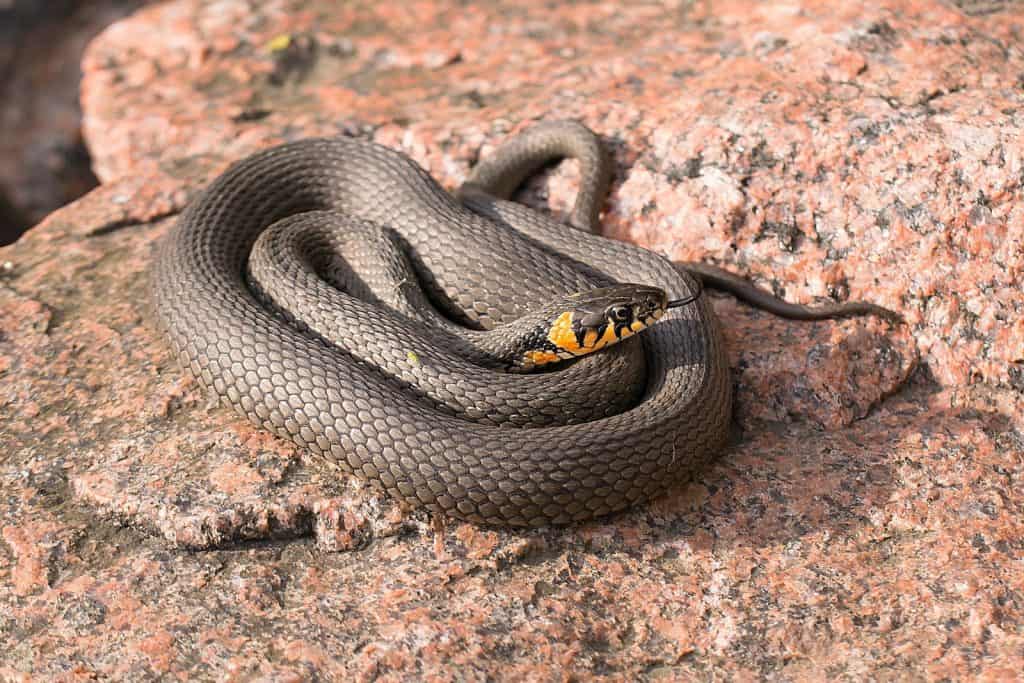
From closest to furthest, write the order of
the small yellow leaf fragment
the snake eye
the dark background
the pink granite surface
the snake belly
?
1. the pink granite surface
2. the snake belly
3. the snake eye
4. the small yellow leaf fragment
5. the dark background

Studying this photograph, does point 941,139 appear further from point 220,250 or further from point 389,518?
point 220,250

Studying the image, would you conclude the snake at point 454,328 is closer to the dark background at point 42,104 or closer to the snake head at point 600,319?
the snake head at point 600,319

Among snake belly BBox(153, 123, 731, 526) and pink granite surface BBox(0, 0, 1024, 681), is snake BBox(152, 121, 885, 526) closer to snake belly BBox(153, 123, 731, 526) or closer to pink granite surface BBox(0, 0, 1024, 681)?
snake belly BBox(153, 123, 731, 526)

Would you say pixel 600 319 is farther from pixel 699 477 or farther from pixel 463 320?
pixel 463 320

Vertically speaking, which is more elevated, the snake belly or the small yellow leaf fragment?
the small yellow leaf fragment

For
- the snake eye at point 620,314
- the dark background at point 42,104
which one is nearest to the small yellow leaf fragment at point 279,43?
the dark background at point 42,104

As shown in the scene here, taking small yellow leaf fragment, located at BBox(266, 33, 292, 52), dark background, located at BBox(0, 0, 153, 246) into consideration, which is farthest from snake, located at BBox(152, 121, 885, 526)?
dark background, located at BBox(0, 0, 153, 246)

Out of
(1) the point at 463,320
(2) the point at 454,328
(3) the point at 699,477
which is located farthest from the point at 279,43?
(3) the point at 699,477
